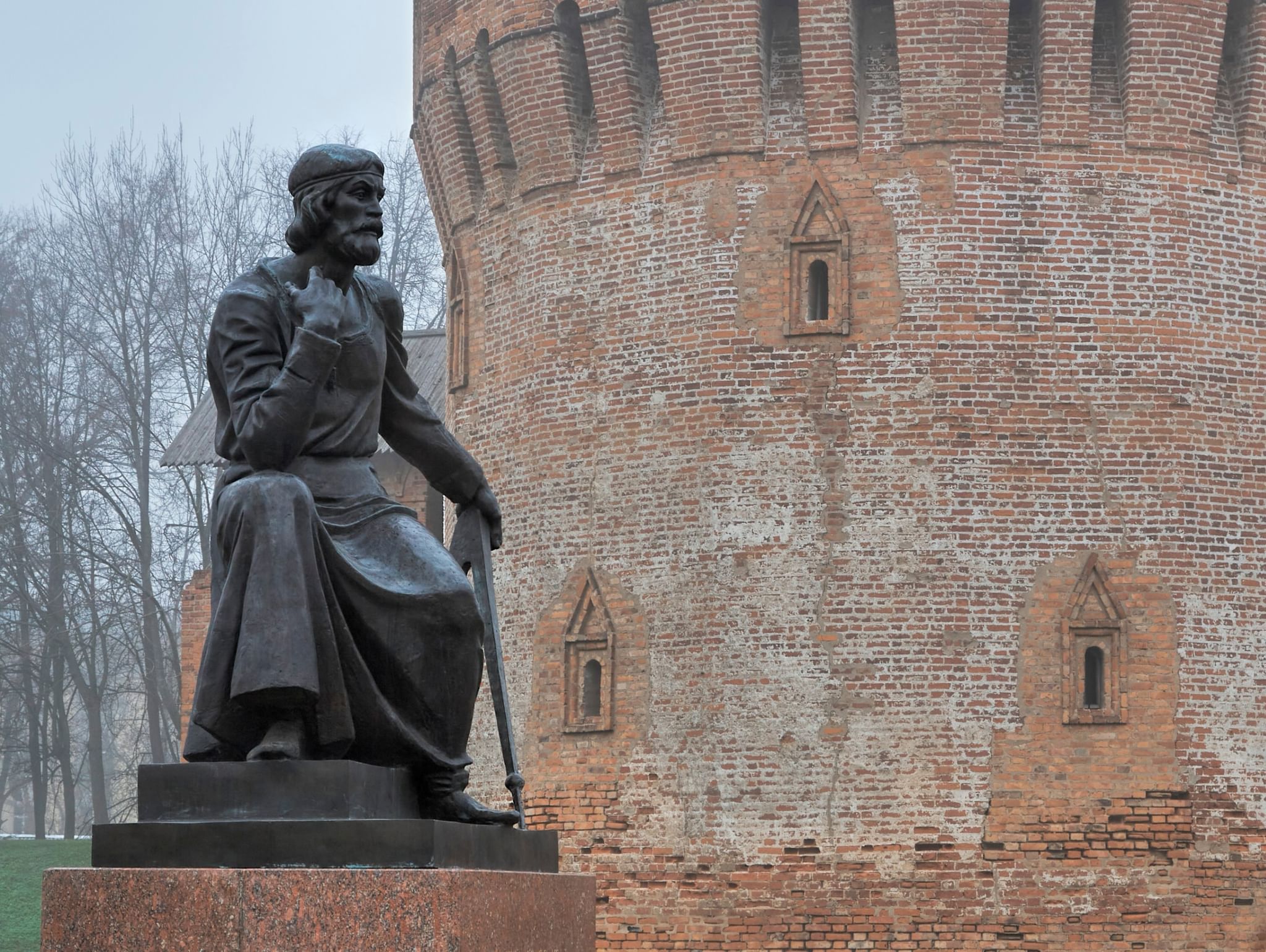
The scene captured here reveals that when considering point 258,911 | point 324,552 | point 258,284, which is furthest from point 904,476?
point 258,911

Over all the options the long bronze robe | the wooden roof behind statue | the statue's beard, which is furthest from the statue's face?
the wooden roof behind statue

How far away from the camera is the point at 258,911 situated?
4105 mm

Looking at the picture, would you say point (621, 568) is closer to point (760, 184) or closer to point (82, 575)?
point (760, 184)

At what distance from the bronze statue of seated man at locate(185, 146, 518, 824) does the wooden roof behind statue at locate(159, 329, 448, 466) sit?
1701 centimetres

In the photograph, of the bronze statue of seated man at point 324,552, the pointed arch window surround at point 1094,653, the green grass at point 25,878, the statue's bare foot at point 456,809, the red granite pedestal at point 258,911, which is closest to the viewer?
the red granite pedestal at point 258,911

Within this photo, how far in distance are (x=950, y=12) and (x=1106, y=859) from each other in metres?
6.32

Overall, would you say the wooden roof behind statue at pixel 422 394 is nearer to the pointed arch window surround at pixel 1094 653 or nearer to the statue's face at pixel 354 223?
the pointed arch window surround at pixel 1094 653

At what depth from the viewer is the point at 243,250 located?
35031 millimetres

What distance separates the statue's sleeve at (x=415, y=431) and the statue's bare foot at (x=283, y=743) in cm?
100

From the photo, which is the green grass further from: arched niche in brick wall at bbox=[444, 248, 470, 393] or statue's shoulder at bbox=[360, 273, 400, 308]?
statue's shoulder at bbox=[360, 273, 400, 308]

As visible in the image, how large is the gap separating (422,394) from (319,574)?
18848mm

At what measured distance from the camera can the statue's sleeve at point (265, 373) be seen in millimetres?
4676

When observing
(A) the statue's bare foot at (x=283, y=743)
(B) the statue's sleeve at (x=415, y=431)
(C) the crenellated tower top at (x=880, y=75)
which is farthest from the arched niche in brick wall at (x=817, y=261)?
(A) the statue's bare foot at (x=283, y=743)

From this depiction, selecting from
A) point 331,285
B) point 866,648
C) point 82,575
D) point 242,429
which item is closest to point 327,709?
point 242,429
